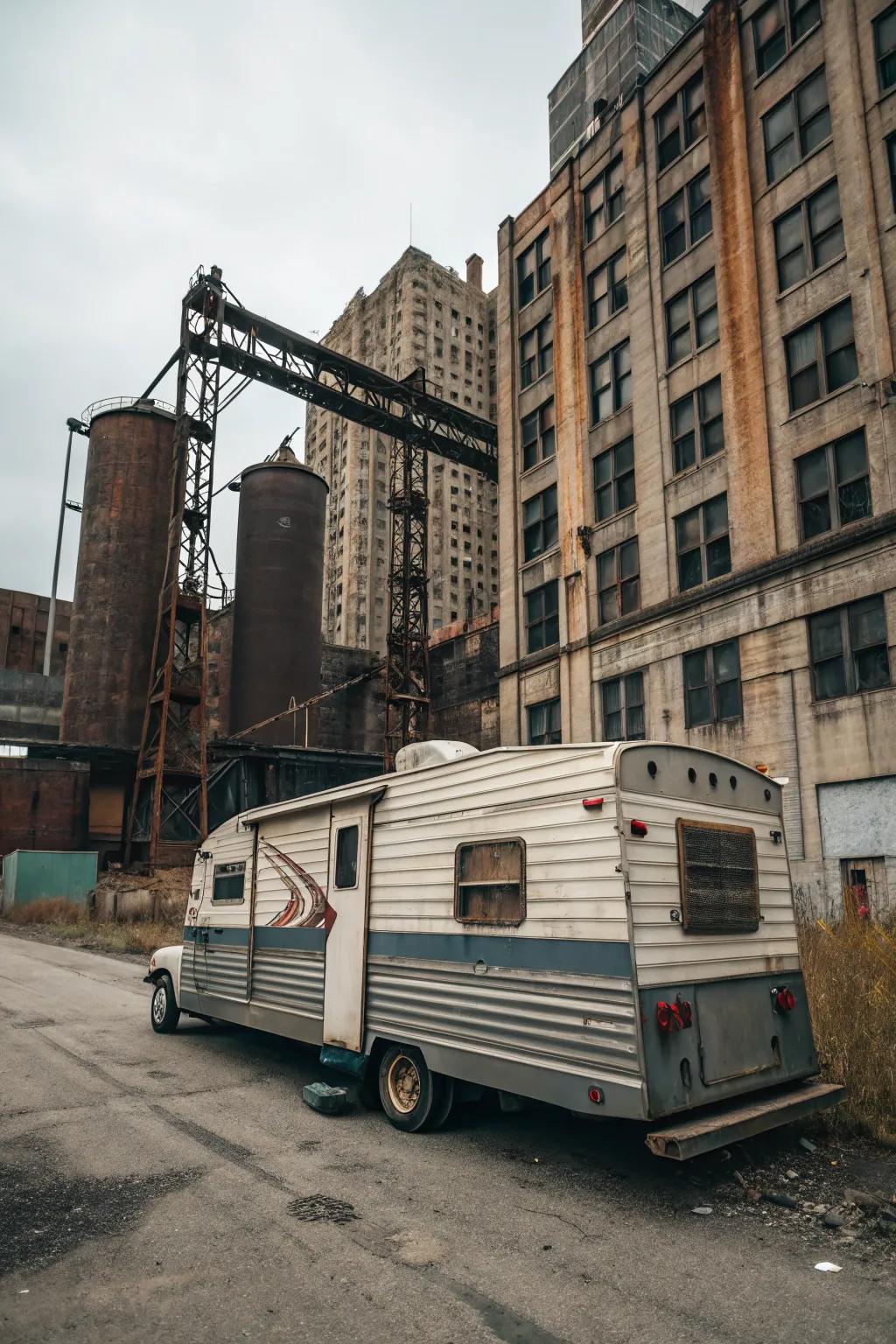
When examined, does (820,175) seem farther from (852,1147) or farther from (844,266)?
(852,1147)

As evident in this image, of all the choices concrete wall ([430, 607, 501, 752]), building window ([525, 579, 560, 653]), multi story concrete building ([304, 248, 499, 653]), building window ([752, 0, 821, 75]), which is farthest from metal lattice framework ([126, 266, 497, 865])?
multi story concrete building ([304, 248, 499, 653])

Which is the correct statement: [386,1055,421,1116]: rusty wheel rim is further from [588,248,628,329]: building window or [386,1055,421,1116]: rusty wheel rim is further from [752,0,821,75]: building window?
[752,0,821,75]: building window

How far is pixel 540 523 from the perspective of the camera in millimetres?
32031

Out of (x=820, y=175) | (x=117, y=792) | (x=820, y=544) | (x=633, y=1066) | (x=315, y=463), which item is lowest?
(x=633, y=1066)

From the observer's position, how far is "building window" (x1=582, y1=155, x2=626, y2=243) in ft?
99.2

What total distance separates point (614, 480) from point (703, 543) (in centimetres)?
482

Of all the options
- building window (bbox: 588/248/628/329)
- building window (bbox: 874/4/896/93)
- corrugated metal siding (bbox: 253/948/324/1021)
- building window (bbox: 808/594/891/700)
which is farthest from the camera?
building window (bbox: 588/248/628/329)

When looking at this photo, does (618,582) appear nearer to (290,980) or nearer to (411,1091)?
(290,980)

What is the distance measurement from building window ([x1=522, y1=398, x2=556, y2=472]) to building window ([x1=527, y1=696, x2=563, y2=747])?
883 cm

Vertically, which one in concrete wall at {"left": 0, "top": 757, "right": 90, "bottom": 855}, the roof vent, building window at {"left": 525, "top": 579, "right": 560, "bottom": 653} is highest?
building window at {"left": 525, "top": 579, "right": 560, "bottom": 653}

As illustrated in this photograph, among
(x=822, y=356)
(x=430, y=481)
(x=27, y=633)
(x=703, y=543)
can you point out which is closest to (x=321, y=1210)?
(x=703, y=543)

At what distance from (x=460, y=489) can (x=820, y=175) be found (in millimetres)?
87488

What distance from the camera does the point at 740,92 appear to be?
83.0ft

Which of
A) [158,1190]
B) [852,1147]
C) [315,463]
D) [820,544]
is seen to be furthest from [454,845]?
[315,463]
